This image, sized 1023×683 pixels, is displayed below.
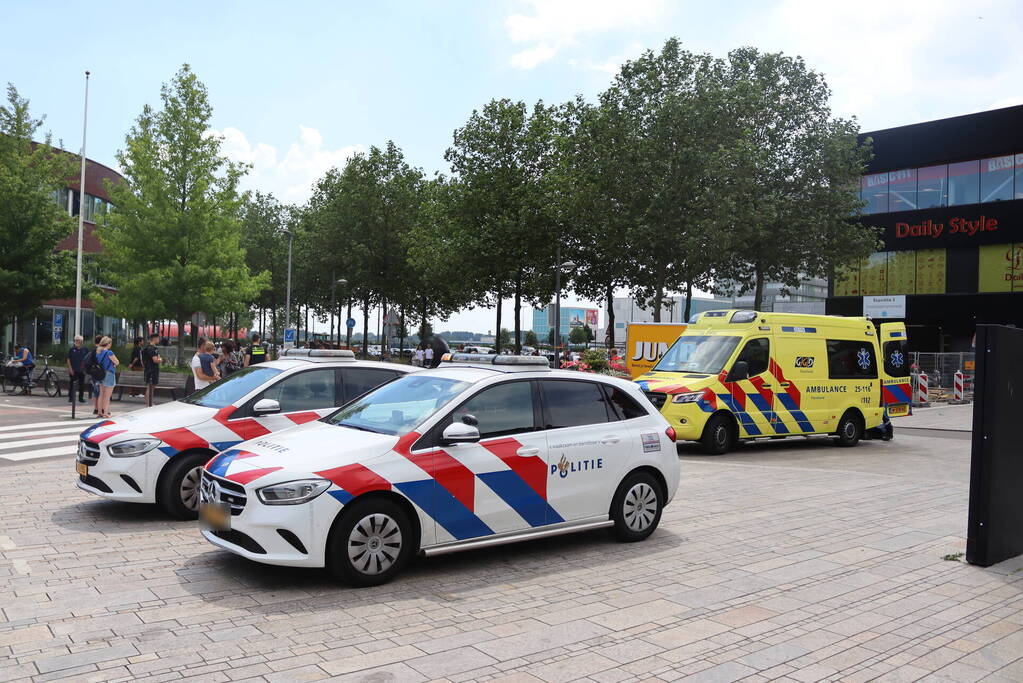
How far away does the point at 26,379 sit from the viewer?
23625mm

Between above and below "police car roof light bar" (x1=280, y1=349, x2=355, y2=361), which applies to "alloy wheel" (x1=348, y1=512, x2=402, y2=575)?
below

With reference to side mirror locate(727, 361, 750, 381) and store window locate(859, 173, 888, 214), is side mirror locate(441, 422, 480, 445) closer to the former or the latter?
side mirror locate(727, 361, 750, 381)

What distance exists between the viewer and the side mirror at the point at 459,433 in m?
6.02

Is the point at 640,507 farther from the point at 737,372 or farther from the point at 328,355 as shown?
the point at 737,372

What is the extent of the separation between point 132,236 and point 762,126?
79.7 feet

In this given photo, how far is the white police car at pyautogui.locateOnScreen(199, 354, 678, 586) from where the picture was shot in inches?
220

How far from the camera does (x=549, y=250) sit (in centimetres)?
3612

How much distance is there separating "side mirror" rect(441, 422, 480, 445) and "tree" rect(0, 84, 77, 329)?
25.8m

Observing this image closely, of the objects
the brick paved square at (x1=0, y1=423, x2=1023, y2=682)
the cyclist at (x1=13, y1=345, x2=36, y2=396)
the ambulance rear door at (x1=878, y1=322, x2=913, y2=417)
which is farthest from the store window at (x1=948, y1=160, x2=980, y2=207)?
the cyclist at (x1=13, y1=345, x2=36, y2=396)

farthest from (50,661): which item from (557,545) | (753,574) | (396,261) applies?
(396,261)

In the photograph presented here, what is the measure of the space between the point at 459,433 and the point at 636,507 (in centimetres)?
214

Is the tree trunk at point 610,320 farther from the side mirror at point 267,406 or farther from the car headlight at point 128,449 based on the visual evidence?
the car headlight at point 128,449

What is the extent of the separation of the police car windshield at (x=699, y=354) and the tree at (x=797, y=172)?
1733cm

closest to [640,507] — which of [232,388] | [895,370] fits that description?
[232,388]
